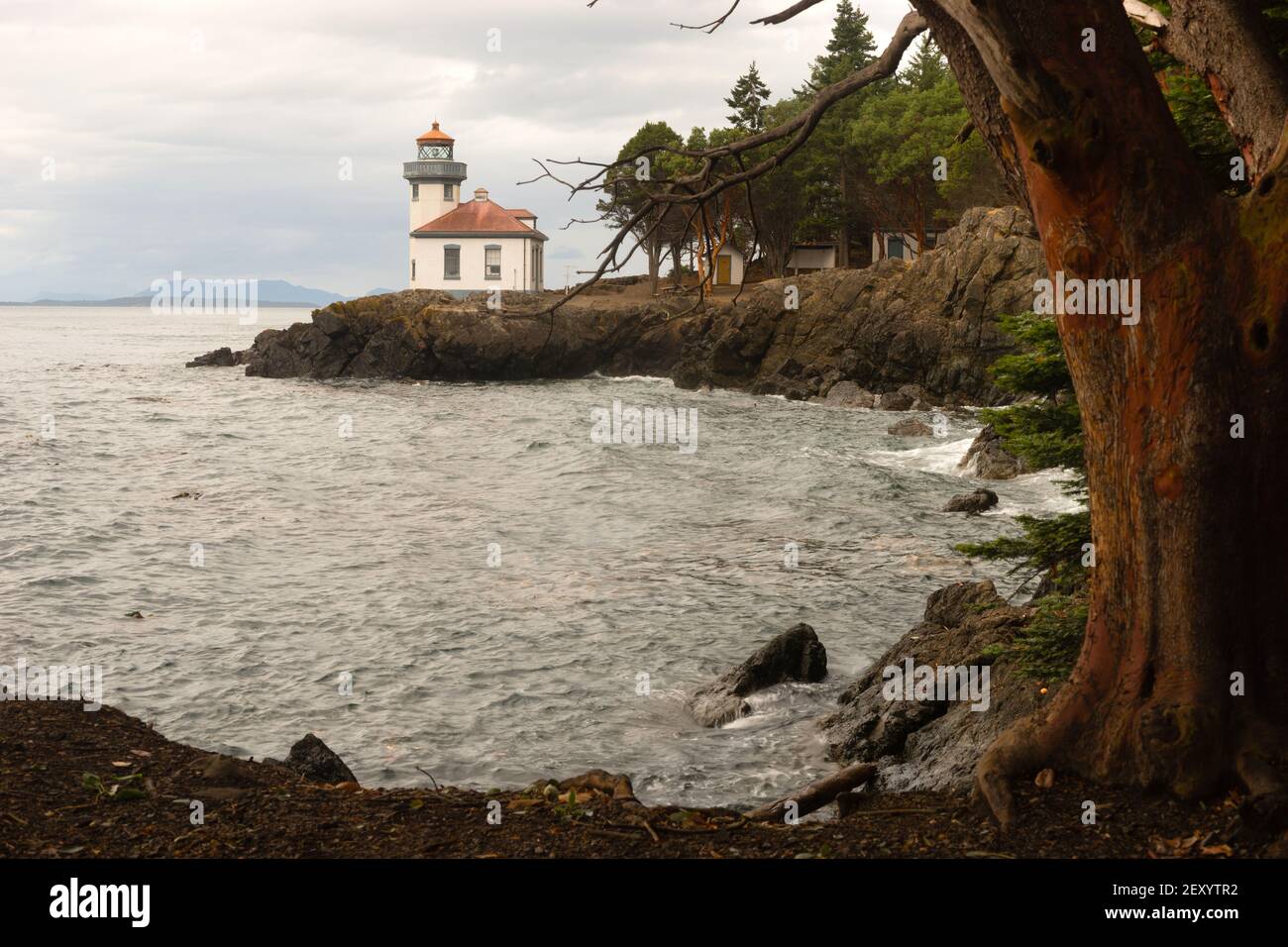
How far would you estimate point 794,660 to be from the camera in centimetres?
1423

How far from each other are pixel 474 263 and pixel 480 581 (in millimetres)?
74056

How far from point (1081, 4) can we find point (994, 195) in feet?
198

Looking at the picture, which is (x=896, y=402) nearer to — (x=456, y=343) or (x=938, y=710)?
(x=456, y=343)

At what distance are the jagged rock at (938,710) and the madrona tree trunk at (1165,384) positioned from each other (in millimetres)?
1927

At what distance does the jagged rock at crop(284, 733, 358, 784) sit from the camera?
33.3ft

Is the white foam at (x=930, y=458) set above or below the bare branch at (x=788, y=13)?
below

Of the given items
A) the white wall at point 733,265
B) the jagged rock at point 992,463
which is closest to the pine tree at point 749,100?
the white wall at point 733,265

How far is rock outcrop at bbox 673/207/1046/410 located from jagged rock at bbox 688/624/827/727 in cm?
3217

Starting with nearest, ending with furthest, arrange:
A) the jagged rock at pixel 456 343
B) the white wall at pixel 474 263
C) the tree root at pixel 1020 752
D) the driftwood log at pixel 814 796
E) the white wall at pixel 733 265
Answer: the tree root at pixel 1020 752 → the driftwood log at pixel 814 796 → the jagged rock at pixel 456 343 → the white wall at pixel 733 265 → the white wall at pixel 474 263

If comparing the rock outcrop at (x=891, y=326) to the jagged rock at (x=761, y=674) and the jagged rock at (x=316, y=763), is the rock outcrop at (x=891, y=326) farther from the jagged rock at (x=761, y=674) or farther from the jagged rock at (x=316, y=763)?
the jagged rock at (x=316, y=763)

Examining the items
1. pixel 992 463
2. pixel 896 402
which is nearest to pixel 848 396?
pixel 896 402

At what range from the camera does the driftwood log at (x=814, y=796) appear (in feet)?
26.2
